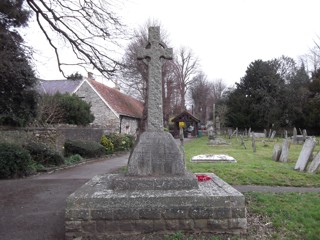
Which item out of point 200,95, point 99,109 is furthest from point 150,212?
point 200,95

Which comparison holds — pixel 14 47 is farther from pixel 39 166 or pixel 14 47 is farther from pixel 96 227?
pixel 96 227

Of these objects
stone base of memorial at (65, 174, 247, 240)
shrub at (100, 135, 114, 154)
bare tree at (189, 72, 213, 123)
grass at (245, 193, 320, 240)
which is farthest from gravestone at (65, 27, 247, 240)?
bare tree at (189, 72, 213, 123)

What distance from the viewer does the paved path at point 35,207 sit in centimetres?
508

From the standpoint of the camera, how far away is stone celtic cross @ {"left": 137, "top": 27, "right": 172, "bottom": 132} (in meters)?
5.99

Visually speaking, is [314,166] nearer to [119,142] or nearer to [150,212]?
[150,212]

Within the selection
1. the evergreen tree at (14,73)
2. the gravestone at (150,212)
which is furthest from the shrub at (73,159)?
the gravestone at (150,212)

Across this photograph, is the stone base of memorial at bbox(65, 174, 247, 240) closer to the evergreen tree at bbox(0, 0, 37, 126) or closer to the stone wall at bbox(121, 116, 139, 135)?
the evergreen tree at bbox(0, 0, 37, 126)

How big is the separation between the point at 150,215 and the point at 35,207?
123 inches

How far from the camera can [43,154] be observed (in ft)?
44.2

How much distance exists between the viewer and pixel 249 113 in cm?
4831

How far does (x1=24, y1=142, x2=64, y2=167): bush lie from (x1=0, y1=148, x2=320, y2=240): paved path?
355 cm

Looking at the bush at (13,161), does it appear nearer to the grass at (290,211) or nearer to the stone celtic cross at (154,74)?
the stone celtic cross at (154,74)

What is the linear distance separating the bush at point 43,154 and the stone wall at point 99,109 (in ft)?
48.3

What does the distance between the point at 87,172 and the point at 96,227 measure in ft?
26.0
